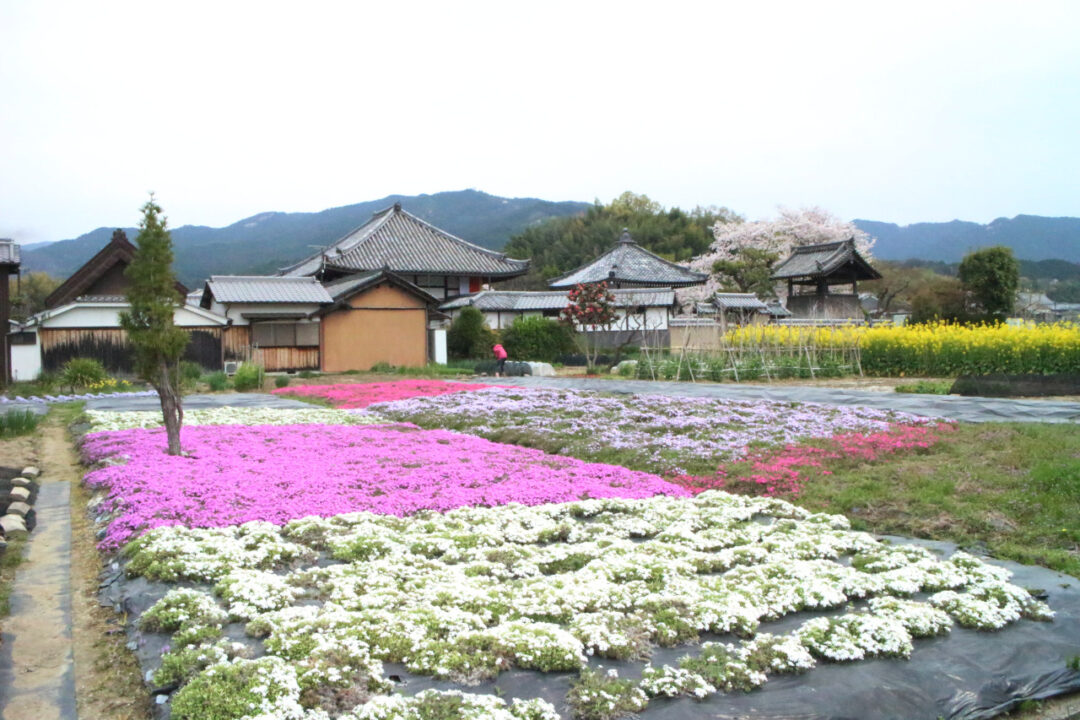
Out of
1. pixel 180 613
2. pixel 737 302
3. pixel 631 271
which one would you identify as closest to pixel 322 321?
pixel 631 271

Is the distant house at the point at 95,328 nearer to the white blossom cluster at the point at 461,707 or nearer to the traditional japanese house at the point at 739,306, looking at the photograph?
the traditional japanese house at the point at 739,306

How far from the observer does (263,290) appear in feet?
115

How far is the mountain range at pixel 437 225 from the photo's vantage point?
9612cm

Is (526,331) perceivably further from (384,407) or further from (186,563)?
(186,563)

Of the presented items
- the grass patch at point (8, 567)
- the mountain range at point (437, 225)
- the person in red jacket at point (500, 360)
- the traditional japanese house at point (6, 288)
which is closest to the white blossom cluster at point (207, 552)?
the grass patch at point (8, 567)

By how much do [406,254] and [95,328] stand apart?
19.4 meters

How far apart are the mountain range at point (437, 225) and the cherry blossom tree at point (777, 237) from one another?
40.7 ft

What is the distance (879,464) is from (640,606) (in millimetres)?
6562

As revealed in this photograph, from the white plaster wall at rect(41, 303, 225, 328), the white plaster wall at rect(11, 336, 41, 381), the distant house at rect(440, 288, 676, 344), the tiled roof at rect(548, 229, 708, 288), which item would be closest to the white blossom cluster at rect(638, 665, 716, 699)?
the white plaster wall at rect(41, 303, 225, 328)

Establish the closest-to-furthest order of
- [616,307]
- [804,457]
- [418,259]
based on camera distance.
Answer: [804,457]
[616,307]
[418,259]

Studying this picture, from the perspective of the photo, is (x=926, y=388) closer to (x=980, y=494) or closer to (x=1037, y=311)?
(x=980, y=494)

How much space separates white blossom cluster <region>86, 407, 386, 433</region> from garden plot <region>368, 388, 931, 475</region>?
1063 millimetres

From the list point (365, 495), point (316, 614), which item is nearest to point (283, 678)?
point (316, 614)

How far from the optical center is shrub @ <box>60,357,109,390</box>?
86.5 feet
